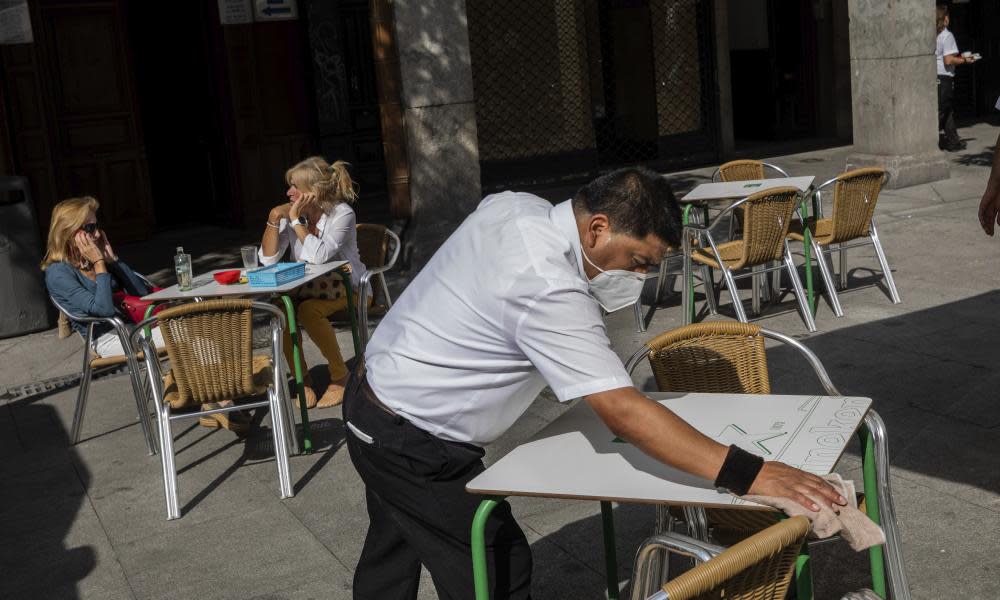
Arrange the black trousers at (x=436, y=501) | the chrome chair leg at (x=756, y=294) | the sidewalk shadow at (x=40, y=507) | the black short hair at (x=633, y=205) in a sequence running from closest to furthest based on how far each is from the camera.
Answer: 1. the black short hair at (x=633, y=205)
2. the black trousers at (x=436, y=501)
3. the sidewalk shadow at (x=40, y=507)
4. the chrome chair leg at (x=756, y=294)

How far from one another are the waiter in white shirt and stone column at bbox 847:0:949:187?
9418 mm

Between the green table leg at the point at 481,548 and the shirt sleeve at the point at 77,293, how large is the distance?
3.95 metres

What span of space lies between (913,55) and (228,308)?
336 inches

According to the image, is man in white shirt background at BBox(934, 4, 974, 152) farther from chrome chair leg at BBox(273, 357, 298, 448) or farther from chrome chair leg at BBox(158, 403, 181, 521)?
chrome chair leg at BBox(158, 403, 181, 521)

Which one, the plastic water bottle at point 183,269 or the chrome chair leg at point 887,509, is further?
the plastic water bottle at point 183,269

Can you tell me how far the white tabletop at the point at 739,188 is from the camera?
25.1 feet

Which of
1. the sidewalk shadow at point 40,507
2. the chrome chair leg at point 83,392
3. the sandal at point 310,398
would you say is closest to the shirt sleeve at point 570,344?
the sidewalk shadow at point 40,507

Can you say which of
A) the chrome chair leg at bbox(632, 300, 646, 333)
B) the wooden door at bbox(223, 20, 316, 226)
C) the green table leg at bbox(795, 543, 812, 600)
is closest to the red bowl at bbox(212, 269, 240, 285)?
the chrome chair leg at bbox(632, 300, 646, 333)

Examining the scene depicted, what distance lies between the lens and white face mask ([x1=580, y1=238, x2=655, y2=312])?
2801 millimetres

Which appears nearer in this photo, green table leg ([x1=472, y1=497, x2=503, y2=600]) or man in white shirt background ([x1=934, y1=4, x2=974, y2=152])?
green table leg ([x1=472, y1=497, x2=503, y2=600])

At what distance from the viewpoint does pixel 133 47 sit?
42.1 ft

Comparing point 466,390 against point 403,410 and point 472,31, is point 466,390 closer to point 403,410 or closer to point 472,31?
point 403,410

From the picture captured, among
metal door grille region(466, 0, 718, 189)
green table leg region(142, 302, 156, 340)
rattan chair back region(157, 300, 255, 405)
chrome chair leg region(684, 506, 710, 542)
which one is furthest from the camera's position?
metal door grille region(466, 0, 718, 189)

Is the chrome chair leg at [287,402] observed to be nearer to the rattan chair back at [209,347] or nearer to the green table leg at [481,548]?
the rattan chair back at [209,347]
